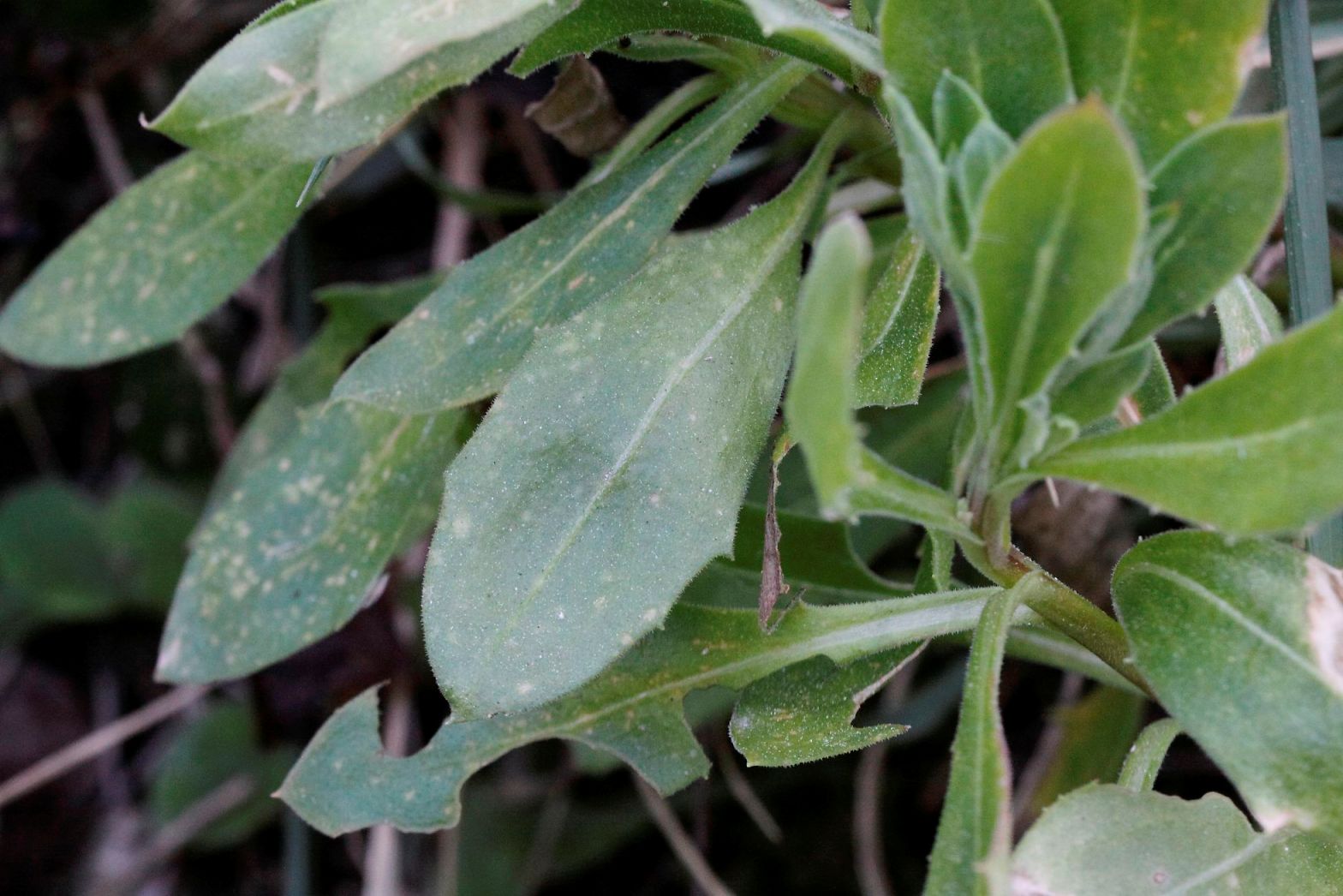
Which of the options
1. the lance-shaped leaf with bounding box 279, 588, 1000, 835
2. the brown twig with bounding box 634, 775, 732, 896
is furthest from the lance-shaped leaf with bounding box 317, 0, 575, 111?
the brown twig with bounding box 634, 775, 732, 896

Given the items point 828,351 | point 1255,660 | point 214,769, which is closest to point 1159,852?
point 1255,660

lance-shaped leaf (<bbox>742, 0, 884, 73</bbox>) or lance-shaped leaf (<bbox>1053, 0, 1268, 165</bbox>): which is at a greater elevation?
lance-shaped leaf (<bbox>742, 0, 884, 73</bbox>)

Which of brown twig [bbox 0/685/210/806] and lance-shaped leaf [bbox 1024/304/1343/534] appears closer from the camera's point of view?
lance-shaped leaf [bbox 1024/304/1343/534]

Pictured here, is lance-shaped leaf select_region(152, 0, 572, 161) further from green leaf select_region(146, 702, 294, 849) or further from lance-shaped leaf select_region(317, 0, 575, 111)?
green leaf select_region(146, 702, 294, 849)

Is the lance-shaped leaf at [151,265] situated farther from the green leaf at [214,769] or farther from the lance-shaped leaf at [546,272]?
the green leaf at [214,769]

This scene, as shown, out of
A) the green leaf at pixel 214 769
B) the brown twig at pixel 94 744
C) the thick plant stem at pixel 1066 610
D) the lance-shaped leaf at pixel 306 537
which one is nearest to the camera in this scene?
the thick plant stem at pixel 1066 610

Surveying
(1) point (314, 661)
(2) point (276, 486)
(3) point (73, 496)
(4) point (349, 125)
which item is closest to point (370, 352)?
(4) point (349, 125)

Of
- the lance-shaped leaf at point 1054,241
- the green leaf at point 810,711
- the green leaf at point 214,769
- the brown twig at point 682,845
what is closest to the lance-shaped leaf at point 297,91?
the lance-shaped leaf at point 1054,241

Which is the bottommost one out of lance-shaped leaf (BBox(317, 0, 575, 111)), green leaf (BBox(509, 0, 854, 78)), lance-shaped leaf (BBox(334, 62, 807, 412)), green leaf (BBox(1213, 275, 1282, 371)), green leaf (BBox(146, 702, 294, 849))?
green leaf (BBox(146, 702, 294, 849))

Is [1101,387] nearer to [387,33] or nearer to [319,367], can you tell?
[387,33]
